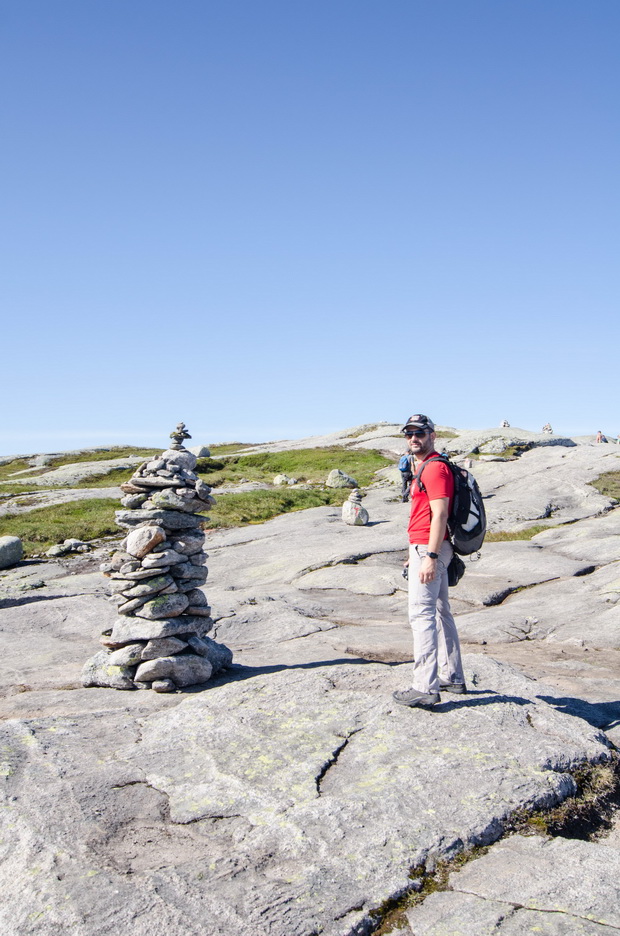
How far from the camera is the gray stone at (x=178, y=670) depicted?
12.8 meters

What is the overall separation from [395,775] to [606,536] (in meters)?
24.8

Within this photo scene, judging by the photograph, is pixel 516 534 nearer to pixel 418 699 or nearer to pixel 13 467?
pixel 418 699

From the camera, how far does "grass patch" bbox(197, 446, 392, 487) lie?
64938 millimetres

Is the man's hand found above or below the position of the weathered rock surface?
above

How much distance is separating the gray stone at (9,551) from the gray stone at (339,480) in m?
29.9

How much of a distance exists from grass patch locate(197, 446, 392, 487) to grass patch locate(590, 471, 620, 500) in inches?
785

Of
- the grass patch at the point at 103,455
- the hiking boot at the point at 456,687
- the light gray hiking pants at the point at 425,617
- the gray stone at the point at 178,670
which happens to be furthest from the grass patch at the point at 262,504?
the grass patch at the point at 103,455

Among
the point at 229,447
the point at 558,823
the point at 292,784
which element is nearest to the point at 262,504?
the point at 292,784

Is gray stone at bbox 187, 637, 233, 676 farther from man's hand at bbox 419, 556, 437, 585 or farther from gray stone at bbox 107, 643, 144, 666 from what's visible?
man's hand at bbox 419, 556, 437, 585

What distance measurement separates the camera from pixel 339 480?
5825 centimetres

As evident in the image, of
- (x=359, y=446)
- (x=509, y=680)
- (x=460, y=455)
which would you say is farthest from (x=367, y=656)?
(x=359, y=446)

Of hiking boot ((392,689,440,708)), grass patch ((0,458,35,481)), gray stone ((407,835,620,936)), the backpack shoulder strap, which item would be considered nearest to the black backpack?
the backpack shoulder strap

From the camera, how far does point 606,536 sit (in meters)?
29.2

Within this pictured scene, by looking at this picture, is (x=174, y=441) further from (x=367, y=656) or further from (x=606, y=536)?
(x=606, y=536)
